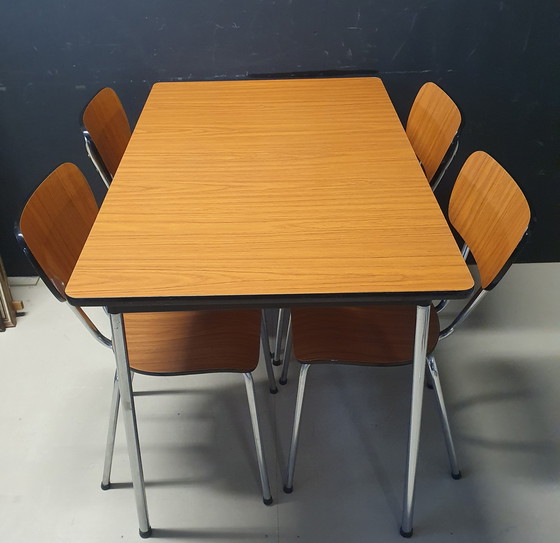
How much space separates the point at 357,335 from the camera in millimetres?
1546

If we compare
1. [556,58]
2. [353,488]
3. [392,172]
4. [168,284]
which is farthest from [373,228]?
[556,58]

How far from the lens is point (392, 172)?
151cm

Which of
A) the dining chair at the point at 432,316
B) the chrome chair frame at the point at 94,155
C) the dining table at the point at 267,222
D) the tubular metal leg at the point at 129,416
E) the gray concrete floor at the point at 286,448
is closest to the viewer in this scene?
the dining table at the point at 267,222

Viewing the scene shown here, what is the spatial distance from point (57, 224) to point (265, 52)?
3.51 feet

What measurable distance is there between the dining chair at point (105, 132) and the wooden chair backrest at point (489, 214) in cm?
101

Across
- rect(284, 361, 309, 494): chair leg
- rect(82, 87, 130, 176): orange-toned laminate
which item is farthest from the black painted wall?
rect(284, 361, 309, 494): chair leg

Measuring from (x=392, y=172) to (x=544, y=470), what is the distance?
961 millimetres

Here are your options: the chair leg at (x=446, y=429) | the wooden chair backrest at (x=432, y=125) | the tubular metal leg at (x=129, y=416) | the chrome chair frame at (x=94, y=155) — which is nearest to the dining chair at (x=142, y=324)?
the tubular metal leg at (x=129, y=416)

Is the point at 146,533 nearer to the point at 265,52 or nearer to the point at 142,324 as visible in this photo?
the point at 142,324

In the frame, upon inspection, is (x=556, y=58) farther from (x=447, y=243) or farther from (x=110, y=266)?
(x=110, y=266)

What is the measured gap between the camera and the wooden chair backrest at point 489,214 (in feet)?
4.30

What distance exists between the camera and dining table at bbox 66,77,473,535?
114 cm

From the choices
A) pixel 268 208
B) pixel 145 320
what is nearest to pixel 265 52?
pixel 268 208

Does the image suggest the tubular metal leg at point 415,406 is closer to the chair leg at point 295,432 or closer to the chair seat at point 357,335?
the chair seat at point 357,335
